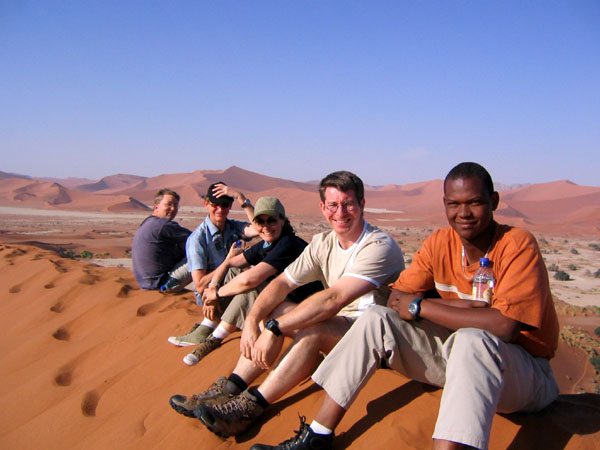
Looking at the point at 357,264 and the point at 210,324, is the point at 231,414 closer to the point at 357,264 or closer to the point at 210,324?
the point at 357,264

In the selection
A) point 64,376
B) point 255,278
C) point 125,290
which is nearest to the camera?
point 255,278

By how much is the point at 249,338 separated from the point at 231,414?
0.47 m

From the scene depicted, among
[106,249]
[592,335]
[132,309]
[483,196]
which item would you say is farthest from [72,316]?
[106,249]

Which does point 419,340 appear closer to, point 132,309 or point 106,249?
point 132,309

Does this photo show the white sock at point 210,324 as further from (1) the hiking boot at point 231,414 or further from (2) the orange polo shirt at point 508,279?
(2) the orange polo shirt at point 508,279

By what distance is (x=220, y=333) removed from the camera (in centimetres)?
376

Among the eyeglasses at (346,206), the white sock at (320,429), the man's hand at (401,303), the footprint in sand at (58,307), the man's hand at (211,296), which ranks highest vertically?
the eyeglasses at (346,206)

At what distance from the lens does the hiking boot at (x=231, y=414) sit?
2.66 meters

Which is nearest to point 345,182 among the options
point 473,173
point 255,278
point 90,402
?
point 473,173

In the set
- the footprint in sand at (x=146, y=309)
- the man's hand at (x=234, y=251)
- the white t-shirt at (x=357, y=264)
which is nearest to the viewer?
the white t-shirt at (x=357, y=264)

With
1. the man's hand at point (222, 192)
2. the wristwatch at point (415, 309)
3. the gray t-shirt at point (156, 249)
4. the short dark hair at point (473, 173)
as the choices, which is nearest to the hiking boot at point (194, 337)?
the man's hand at point (222, 192)

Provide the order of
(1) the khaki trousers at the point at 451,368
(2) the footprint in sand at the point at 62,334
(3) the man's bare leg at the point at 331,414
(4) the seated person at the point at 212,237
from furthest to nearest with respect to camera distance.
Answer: (2) the footprint in sand at the point at 62,334 → (4) the seated person at the point at 212,237 → (3) the man's bare leg at the point at 331,414 → (1) the khaki trousers at the point at 451,368

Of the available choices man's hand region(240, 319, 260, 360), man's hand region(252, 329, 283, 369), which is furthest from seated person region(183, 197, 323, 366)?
man's hand region(252, 329, 283, 369)

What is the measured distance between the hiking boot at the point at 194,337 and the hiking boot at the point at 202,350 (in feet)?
0.66
